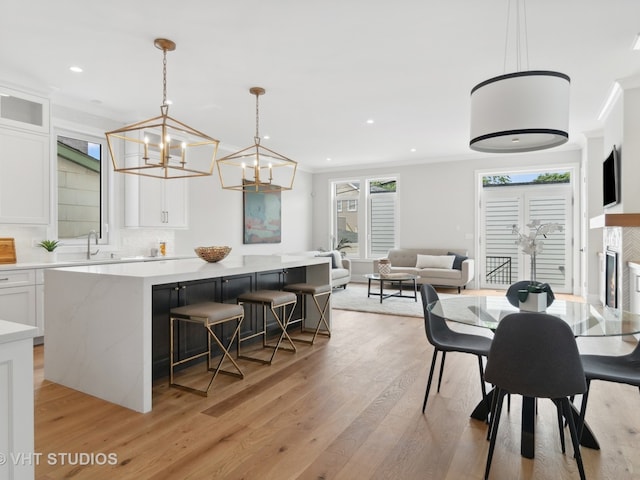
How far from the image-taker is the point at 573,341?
70.1 inches

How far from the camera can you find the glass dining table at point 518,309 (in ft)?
6.75

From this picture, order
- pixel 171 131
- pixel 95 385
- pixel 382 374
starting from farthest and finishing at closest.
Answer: pixel 171 131 → pixel 382 374 → pixel 95 385

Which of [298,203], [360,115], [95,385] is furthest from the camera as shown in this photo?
[298,203]

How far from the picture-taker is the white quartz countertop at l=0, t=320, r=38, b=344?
1217 mm

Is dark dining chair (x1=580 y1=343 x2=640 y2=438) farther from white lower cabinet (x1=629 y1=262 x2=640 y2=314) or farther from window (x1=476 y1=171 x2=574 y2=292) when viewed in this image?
window (x1=476 y1=171 x2=574 y2=292)

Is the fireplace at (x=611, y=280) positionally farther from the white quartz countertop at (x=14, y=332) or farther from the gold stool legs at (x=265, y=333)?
the white quartz countertop at (x=14, y=332)

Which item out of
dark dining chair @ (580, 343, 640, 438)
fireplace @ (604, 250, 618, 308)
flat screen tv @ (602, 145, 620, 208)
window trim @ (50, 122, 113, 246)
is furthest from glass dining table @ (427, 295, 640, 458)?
window trim @ (50, 122, 113, 246)

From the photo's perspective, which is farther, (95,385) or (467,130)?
(467,130)

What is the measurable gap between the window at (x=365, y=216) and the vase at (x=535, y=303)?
6.85m

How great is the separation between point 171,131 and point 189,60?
8.41ft

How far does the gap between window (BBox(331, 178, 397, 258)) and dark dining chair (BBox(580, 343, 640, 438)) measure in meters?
7.02

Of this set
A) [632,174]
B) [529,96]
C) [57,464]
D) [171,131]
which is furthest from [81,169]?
[632,174]

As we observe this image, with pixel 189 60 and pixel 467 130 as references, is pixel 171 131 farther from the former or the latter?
pixel 467 130

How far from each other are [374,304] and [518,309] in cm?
405
